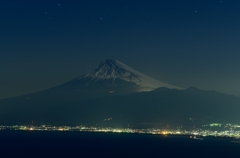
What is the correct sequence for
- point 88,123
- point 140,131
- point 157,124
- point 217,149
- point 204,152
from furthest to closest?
point 88,123, point 157,124, point 140,131, point 217,149, point 204,152

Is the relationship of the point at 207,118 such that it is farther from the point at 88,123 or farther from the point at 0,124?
the point at 0,124

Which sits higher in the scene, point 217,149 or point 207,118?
point 207,118

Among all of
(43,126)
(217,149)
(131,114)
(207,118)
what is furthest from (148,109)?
(217,149)

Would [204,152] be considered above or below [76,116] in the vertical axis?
below

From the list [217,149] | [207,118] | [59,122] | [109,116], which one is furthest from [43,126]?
[217,149]

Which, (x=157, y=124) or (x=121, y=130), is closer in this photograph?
(x=121, y=130)

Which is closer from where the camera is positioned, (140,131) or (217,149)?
(217,149)

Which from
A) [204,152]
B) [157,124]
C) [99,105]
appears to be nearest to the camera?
[204,152]

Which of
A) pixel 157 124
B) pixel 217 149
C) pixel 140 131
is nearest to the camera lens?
pixel 217 149

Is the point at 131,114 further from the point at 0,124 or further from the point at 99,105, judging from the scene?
the point at 0,124
